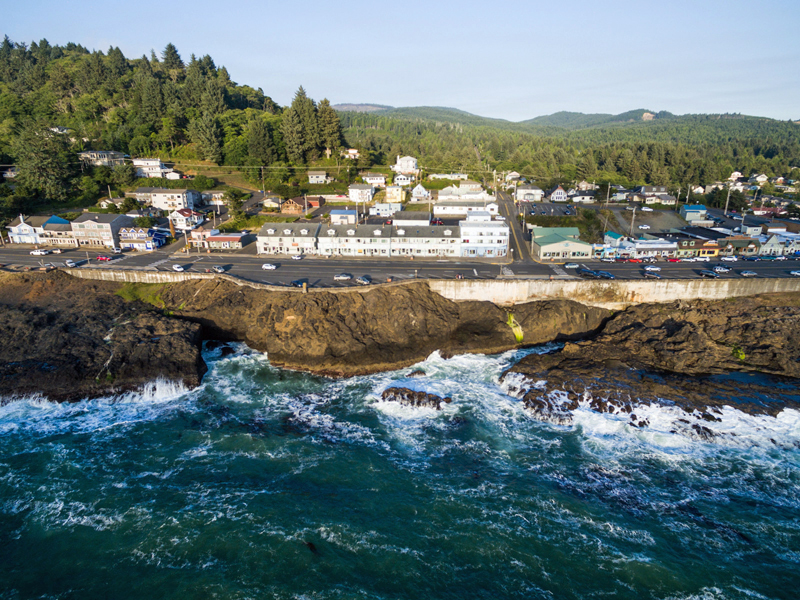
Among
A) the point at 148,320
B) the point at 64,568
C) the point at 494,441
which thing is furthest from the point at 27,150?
the point at 494,441

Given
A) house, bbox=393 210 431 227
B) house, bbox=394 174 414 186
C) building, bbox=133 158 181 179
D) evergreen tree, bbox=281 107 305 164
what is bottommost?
house, bbox=393 210 431 227

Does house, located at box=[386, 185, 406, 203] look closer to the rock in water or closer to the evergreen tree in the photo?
the evergreen tree

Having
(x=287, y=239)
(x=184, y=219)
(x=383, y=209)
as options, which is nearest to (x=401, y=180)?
(x=383, y=209)

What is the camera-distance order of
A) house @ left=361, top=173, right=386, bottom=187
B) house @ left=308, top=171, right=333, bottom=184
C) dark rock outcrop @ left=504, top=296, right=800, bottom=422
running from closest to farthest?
dark rock outcrop @ left=504, top=296, right=800, bottom=422
house @ left=308, top=171, right=333, bottom=184
house @ left=361, top=173, right=386, bottom=187

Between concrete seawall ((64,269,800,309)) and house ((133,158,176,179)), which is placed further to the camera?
house ((133,158,176,179))

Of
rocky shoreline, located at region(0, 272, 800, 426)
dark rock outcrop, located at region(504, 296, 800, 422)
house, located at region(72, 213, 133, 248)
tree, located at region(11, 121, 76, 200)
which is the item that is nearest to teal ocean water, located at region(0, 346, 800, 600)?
dark rock outcrop, located at region(504, 296, 800, 422)

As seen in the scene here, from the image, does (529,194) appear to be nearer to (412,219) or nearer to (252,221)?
(412,219)

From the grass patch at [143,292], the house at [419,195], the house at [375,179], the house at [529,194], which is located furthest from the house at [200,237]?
the house at [529,194]

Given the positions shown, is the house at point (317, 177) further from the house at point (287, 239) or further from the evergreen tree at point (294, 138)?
the house at point (287, 239)
